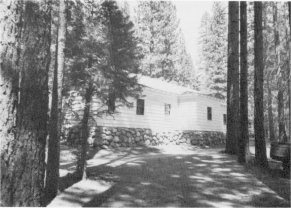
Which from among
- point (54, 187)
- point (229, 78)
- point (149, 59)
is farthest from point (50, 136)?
point (149, 59)

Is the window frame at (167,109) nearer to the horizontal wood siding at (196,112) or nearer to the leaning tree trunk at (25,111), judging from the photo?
the horizontal wood siding at (196,112)

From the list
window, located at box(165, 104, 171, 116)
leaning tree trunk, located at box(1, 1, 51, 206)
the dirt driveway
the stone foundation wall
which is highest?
window, located at box(165, 104, 171, 116)

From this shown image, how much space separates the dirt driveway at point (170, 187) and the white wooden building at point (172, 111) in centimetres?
903

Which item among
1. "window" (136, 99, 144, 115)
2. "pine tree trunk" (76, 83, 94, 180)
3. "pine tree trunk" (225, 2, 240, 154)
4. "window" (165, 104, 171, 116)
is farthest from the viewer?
"window" (165, 104, 171, 116)

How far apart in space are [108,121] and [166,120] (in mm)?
6587

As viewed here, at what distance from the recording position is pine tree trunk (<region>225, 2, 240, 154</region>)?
14.7 meters

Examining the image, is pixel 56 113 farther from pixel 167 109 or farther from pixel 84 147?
pixel 167 109

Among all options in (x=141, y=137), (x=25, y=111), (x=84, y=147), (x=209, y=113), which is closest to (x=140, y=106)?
(x=141, y=137)

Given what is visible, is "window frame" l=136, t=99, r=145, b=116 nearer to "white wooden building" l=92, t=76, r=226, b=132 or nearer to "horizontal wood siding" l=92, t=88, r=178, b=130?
"white wooden building" l=92, t=76, r=226, b=132

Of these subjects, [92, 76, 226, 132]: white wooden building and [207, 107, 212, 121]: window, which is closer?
→ [92, 76, 226, 132]: white wooden building

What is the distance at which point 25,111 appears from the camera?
3564mm

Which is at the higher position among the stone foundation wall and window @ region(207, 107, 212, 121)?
window @ region(207, 107, 212, 121)

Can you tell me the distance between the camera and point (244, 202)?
697 centimetres

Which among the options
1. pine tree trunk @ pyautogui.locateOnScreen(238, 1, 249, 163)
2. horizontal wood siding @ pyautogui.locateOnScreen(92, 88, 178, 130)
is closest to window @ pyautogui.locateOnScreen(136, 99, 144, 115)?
horizontal wood siding @ pyautogui.locateOnScreen(92, 88, 178, 130)
